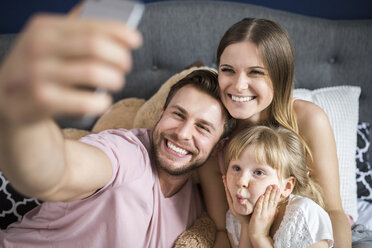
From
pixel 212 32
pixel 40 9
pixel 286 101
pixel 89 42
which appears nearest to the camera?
pixel 89 42

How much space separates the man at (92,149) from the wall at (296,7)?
3.40 ft

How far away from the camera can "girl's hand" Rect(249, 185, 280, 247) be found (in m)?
1.30

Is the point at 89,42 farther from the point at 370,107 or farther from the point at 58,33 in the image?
the point at 370,107

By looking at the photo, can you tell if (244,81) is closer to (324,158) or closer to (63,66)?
(324,158)

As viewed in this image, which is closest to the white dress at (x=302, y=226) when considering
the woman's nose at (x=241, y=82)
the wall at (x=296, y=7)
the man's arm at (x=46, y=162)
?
the woman's nose at (x=241, y=82)

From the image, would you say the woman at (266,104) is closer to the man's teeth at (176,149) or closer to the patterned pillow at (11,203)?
the man's teeth at (176,149)

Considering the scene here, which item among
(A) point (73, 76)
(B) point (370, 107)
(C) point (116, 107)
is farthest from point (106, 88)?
(B) point (370, 107)

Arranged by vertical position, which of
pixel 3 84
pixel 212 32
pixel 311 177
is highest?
pixel 3 84

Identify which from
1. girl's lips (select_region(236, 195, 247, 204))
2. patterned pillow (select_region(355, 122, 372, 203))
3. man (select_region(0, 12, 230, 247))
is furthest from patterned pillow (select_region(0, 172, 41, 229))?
patterned pillow (select_region(355, 122, 372, 203))

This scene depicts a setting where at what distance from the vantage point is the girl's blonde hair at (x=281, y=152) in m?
1.35

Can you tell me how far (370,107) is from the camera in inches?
86.3

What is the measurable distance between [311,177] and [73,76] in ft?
4.30

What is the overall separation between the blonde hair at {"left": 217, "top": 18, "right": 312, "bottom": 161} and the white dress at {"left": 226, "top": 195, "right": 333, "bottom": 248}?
0.94 feet

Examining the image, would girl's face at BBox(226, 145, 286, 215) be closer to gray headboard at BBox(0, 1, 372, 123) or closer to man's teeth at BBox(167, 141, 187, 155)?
man's teeth at BBox(167, 141, 187, 155)
